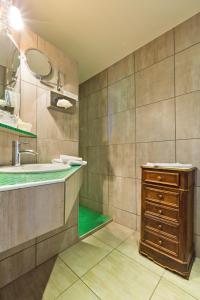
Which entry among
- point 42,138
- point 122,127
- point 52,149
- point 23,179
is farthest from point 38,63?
point 23,179

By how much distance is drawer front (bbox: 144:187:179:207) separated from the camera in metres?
1.28

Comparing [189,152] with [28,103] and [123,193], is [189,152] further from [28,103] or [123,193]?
[28,103]

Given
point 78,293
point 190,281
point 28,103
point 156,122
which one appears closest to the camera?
point 78,293

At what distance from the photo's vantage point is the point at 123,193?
2.09m

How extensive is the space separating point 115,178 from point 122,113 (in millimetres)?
953

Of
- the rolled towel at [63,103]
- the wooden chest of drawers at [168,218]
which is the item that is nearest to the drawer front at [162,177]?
the wooden chest of drawers at [168,218]

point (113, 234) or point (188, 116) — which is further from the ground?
point (188, 116)

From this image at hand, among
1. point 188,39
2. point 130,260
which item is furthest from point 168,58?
point 130,260

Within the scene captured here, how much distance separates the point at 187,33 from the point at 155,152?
1269mm

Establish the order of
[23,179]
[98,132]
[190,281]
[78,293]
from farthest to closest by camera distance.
Result: 1. [98,132]
2. [190,281]
3. [78,293]
4. [23,179]

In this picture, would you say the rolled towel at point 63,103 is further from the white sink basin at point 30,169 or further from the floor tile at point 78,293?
the floor tile at point 78,293

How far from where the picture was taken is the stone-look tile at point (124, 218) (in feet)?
6.44

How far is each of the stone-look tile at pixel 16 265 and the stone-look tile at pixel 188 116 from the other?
182 centimetres

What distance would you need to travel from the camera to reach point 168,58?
165 cm
